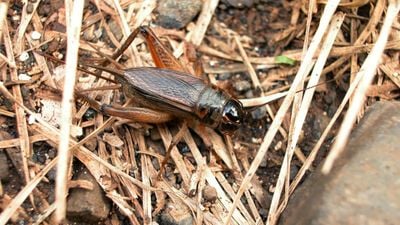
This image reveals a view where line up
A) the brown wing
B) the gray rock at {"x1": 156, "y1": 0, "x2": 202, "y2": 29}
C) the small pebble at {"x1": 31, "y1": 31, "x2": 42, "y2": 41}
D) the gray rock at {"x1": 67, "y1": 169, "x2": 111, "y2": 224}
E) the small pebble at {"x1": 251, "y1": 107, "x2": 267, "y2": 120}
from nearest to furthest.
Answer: the gray rock at {"x1": 67, "y1": 169, "x2": 111, "y2": 224} → the brown wing → the small pebble at {"x1": 31, "y1": 31, "x2": 42, "y2": 41} → the small pebble at {"x1": 251, "y1": 107, "x2": 267, "y2": 120} → the gray rock at {"x1": 156, "y1": 0, "x2": 202, "y2": 29}

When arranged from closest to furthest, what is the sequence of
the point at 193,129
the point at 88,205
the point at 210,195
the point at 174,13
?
the point at 88,205 → the point at 210,195 → the point at 193,129 → the point at 174,13

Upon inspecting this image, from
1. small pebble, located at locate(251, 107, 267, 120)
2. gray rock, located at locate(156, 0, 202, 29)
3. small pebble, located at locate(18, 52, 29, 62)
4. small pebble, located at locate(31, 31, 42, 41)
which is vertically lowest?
small pebble, located at locate(251, 107, 267, 120)

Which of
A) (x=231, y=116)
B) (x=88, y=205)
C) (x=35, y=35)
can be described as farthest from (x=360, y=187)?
(x=35, y=35)

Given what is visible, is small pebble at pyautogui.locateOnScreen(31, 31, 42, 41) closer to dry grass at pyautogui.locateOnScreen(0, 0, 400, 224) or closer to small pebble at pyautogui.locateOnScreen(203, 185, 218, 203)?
dry grass at pyautogui.locateOnScreen(0, 0, 400, 224)

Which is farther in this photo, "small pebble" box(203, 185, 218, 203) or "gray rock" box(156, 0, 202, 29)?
"gray rock" box(156, 0, 202, 29)

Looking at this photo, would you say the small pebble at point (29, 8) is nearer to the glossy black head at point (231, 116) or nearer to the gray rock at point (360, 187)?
the glossy black head at point (231, 116)

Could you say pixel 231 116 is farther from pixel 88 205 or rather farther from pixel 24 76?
pixel 24 76

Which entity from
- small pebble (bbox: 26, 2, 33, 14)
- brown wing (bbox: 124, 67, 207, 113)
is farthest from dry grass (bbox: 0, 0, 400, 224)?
brown wing (bbox: 124, 67, 207, 113)

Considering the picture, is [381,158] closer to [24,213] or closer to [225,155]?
[225,155]
